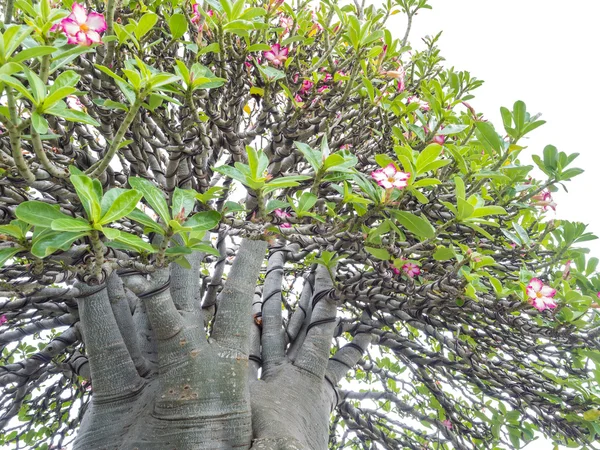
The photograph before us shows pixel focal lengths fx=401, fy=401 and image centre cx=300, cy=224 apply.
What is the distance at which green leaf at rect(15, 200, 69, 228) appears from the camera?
30.4 inches

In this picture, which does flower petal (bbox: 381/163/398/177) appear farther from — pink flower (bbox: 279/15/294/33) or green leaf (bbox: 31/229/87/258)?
pink flower (bbox: 279/15/294/33)

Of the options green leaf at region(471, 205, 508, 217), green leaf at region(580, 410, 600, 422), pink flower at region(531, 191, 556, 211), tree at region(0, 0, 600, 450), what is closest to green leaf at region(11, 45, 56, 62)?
tree at region(0, 0, 600, 450)

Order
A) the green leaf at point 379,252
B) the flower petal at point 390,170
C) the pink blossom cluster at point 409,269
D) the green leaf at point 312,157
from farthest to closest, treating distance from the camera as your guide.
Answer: the pink blossom cluster at point 409,269 < the green leaf at point 379,252 < the flower petal at point 390,170 < the green leaf at point 312,157

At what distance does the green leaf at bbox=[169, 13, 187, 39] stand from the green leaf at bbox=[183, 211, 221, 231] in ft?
2.31

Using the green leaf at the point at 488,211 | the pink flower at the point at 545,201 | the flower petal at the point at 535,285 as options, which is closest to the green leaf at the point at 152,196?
the green leaf at the point at 488,211

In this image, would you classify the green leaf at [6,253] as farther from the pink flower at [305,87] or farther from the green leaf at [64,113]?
the pink flower at [305,87]

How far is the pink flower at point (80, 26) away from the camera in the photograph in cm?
88

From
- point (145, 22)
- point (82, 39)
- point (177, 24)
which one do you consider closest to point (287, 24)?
point (177, 24)

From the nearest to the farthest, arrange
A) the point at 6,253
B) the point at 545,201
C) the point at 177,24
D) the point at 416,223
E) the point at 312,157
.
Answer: the point at 6,253 < the point at 312,157 < the point at 416,223 < the point at 177,24 < the point at 545,201

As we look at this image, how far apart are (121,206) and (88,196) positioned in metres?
0.06

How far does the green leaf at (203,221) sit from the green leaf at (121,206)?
151mm

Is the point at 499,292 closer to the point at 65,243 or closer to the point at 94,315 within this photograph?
the point at 65,243

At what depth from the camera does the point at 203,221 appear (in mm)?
966

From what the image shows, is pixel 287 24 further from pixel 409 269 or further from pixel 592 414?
pixel 592 414
